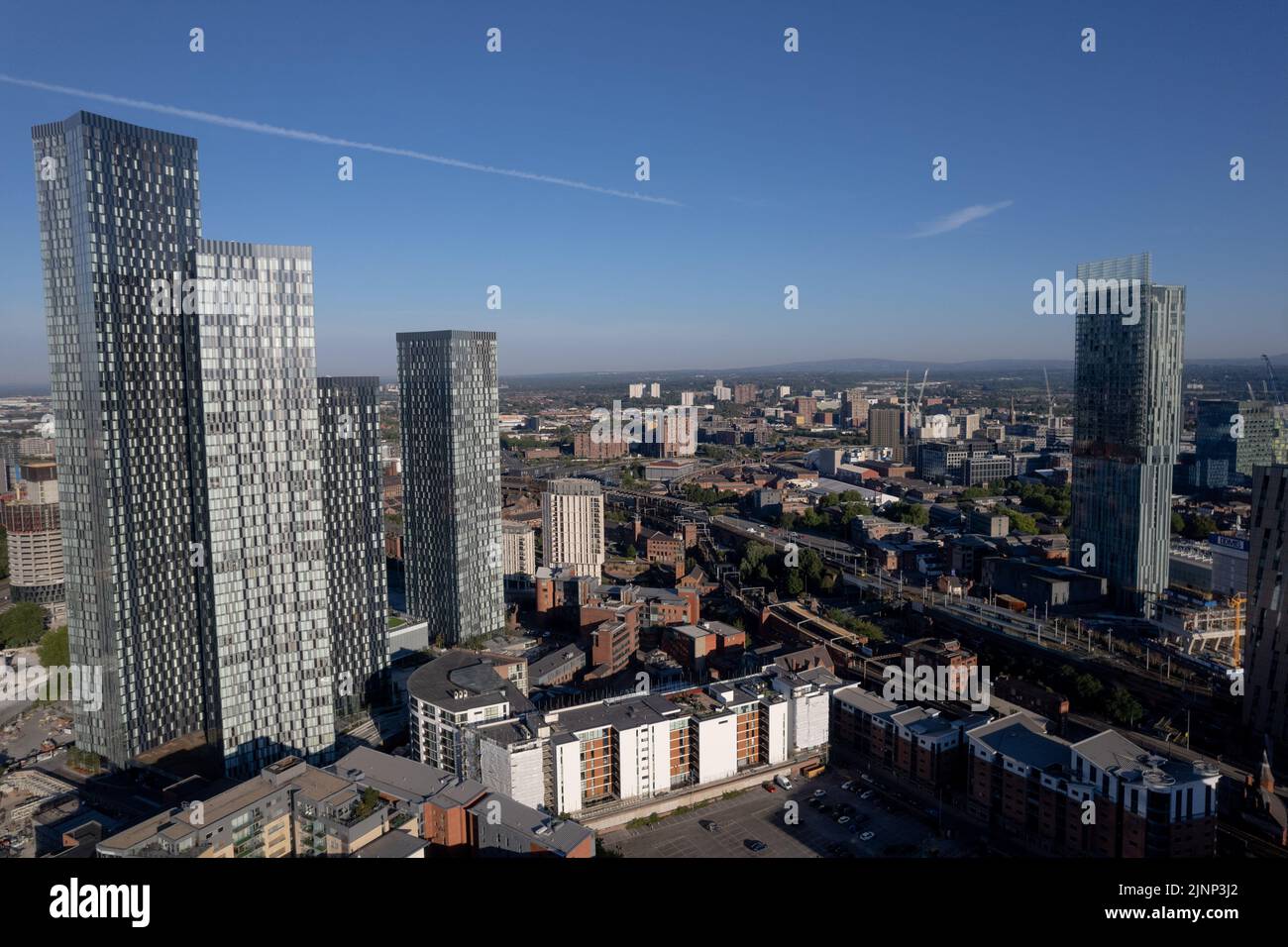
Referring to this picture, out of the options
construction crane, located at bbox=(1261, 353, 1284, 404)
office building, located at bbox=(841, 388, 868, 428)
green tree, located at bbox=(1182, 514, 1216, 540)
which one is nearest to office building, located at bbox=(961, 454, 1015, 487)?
green tree, located at bbox=(1182, 514, 1216, 540)

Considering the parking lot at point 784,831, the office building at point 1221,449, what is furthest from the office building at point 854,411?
the parking lot at point 784,831

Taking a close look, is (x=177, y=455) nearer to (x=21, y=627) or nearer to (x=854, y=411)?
(x=21, y=627)

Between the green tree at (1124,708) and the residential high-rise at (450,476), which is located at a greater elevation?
the residential high-rise at (450,476)

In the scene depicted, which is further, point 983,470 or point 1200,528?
point 983,470

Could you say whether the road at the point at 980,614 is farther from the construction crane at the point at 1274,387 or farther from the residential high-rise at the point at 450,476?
the residential high-rise at the point at 450,476

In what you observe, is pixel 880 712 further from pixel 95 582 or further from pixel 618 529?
pixel 618 529

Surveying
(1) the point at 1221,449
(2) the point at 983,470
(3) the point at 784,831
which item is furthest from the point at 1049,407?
(3) the point at 784,831
